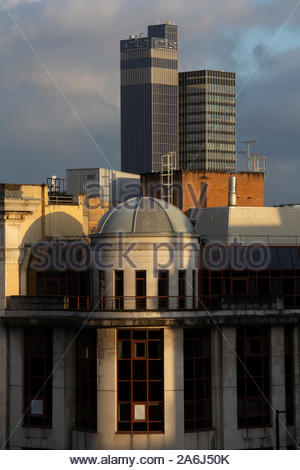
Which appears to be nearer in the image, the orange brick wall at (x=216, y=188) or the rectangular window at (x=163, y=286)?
the rectangular window at (x=163, y=286)

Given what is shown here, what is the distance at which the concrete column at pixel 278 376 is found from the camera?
237 feet

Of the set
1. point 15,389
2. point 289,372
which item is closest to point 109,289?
point 15,389

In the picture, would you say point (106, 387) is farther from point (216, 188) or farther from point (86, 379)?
point (216, 188)

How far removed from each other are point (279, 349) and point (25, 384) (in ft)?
64.5

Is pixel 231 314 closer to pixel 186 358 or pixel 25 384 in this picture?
pixel 186 358

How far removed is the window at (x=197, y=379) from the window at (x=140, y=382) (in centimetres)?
236

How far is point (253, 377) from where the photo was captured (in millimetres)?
72062

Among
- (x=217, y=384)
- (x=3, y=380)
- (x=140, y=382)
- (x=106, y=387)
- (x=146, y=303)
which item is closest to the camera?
(x=140, y=382)

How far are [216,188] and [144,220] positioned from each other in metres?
36.5

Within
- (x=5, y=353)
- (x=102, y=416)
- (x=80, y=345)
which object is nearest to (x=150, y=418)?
(x=102, y=416)

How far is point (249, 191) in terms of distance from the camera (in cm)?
10669

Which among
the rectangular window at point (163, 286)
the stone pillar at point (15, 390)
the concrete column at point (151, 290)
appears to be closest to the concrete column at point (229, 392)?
the rectangular window at point (163, 286)

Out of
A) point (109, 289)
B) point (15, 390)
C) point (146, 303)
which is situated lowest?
point (15, 390)

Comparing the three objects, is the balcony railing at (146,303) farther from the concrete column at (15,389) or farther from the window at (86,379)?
the concrete column at (15,389)
